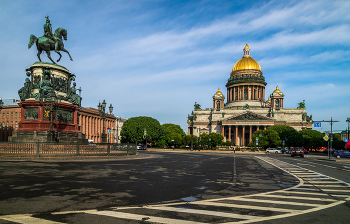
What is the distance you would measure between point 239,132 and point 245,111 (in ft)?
32.0

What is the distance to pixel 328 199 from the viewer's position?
922 centimetres

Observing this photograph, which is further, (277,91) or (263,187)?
(277,91)

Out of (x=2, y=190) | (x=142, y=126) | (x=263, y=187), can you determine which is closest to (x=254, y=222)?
(x=263, y=187)

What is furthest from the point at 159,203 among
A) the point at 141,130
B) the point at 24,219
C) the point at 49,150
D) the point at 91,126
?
the point at 91,126

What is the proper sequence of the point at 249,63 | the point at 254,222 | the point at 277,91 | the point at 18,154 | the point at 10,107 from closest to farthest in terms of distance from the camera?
the point at 254,222
the point at 18,154
the point at 10,107
the point at 277,91
the point at 249,63

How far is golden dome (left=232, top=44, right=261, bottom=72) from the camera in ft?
436

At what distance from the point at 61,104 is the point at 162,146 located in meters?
61.6

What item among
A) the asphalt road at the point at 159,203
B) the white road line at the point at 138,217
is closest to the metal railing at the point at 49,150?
the asphalt road at the point at 159,203

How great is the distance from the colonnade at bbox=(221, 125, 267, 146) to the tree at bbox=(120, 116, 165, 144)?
3385 centimetres

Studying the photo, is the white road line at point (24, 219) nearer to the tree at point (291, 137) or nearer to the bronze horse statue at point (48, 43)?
the bronze horse statue at point (48, 43)

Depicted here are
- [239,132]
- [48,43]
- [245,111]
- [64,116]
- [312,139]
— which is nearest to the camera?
[64,116]

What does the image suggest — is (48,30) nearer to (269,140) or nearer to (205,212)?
(205,212)

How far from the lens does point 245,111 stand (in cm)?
11606

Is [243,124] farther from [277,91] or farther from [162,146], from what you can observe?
[162,146]
